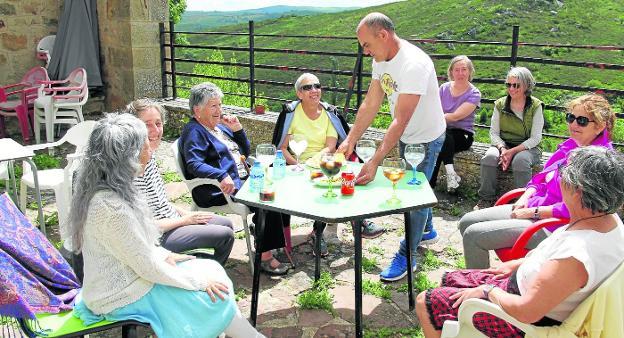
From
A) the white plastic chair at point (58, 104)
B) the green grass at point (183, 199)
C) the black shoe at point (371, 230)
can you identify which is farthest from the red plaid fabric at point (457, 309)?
the white plastic chair at point (58, 104)

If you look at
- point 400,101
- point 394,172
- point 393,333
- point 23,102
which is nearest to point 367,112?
point 400,101

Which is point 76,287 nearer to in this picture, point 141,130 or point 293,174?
point 141,130

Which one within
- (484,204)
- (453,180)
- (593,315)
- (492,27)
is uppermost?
(492,27)

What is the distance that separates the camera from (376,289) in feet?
11.2

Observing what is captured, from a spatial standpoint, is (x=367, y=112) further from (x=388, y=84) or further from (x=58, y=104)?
(x=58, y=104)

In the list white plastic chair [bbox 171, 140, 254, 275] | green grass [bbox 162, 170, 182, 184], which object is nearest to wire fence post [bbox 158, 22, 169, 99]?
green grass [bbox 162, 170, 182, 184]

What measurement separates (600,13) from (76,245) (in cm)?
3493

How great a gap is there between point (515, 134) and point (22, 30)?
269 inches

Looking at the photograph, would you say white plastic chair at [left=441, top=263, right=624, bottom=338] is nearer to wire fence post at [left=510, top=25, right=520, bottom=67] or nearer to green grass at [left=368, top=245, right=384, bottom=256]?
green grass at [left=368, top=245, right=384, bottom=256]

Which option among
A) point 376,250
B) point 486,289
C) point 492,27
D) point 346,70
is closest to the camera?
point 486,289

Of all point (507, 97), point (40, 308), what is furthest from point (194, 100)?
point (507, 97)

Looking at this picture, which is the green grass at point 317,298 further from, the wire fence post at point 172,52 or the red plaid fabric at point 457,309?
the wire fence post at point 172,52

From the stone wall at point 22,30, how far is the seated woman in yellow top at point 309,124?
5568mm

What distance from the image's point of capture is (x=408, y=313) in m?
3.18
